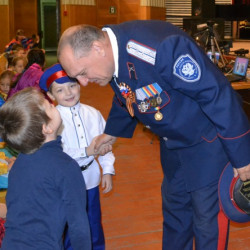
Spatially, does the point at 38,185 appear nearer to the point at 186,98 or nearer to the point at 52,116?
the point at 52,116

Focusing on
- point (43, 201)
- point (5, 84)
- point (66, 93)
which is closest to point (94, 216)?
point (66, 93)

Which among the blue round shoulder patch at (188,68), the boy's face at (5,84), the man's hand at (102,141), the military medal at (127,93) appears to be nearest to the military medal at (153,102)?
the military medal at (127,93)

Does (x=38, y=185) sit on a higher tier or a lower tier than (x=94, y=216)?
higher

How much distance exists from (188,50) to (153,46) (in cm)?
15

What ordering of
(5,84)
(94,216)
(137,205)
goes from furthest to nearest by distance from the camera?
(5,84) → (137,205) → (94,216)

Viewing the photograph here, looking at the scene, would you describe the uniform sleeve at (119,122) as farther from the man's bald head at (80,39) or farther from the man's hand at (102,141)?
the man's bald head at (80,39)

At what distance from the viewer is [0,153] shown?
329cm

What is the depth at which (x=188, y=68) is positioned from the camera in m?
1.94

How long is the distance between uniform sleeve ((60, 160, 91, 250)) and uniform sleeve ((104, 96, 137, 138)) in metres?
0.83

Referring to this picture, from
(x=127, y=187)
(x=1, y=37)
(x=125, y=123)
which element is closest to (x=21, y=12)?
(x=1, y=37)

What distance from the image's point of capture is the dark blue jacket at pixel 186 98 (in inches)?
77.2

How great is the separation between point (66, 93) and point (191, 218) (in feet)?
3.33

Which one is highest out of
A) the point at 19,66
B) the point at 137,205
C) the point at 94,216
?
the point at 19,66

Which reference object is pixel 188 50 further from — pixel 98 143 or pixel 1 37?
pixel 1 37
